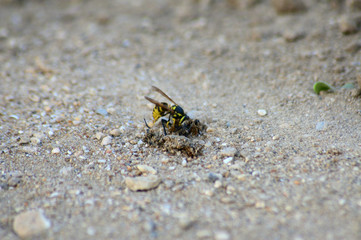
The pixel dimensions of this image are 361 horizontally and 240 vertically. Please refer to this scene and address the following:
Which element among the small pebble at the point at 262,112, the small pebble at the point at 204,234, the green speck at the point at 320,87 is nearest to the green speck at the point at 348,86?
the green speck at the point at 320,87

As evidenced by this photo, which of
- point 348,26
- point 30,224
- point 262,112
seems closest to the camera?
point 30,224

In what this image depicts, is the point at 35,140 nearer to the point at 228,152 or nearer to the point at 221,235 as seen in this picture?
the point at 228,152

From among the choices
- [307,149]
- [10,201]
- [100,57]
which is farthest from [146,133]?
[100,57]

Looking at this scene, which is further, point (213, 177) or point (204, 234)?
point (213, 177)

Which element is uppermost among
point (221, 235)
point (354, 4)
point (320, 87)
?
point (354, 4)

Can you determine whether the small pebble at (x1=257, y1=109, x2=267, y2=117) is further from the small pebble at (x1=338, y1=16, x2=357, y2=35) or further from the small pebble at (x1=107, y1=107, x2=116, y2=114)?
the small pebble at (x1=338, y1=16, x2=357, y2=35)

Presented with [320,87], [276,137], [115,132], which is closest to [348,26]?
[320,87]

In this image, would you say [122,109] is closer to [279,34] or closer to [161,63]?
[161,63]
